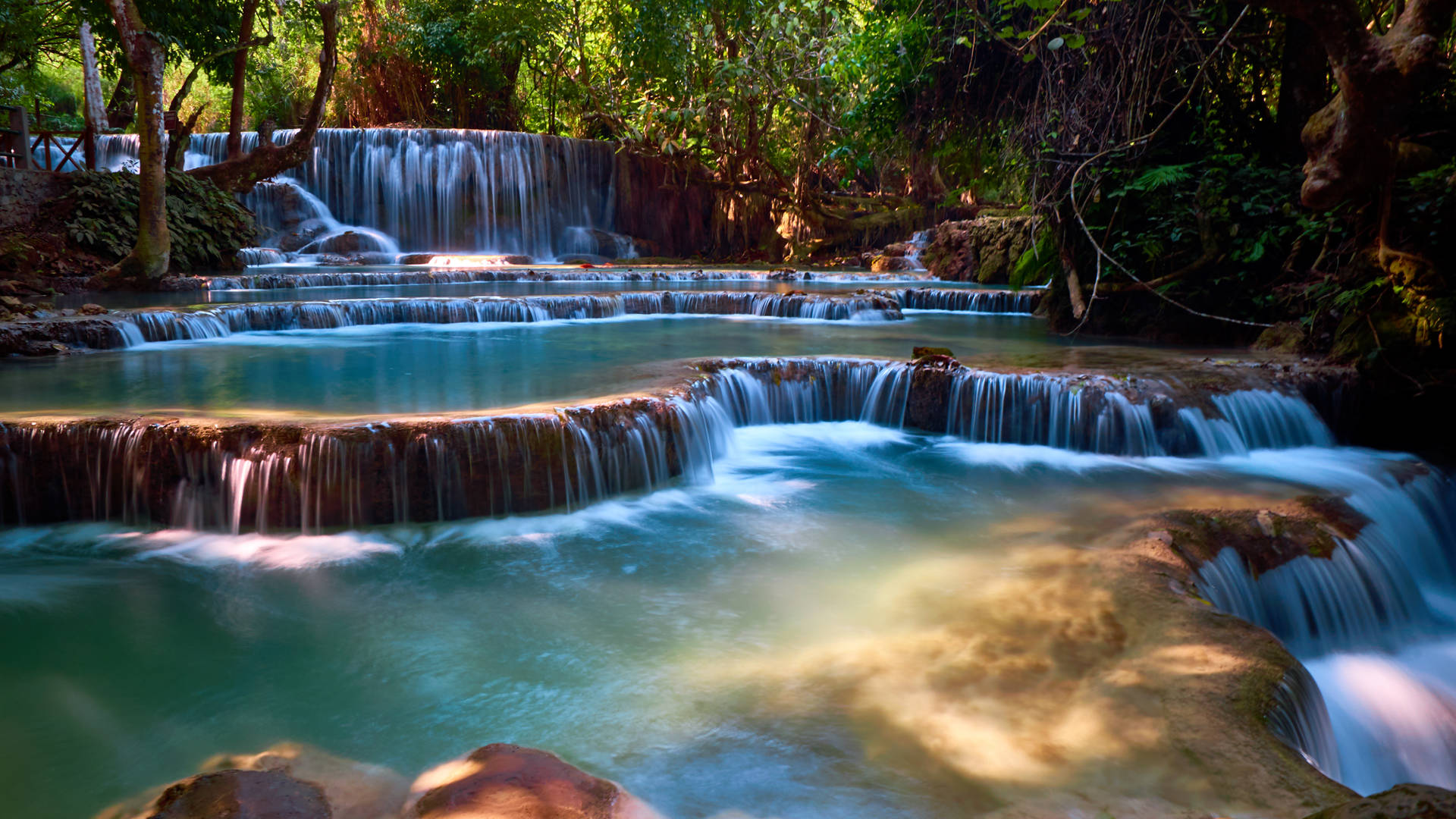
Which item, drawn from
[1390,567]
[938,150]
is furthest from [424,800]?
[938,150]

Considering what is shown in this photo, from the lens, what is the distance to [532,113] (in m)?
26.5

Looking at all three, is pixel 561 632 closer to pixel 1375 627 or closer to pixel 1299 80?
pixel 1375 627

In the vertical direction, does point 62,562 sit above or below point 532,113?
below

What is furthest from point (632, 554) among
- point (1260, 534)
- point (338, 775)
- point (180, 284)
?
point (180, 284)

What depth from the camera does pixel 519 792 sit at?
240 cm

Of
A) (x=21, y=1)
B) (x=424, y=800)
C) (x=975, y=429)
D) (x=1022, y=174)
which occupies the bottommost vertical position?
(x=424, y=800)

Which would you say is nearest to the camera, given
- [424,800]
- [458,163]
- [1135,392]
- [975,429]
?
[424,800]

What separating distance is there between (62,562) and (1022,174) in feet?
31.6

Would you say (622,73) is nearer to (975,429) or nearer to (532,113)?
(532,113)

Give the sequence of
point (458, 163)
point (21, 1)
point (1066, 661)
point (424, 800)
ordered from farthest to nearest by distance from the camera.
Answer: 1. point (458, 163)
2. point (21, 1)
3. point (1066, 661)
4. point (424, 800)

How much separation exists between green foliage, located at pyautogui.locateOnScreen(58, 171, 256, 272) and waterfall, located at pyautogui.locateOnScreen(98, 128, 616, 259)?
3.70m

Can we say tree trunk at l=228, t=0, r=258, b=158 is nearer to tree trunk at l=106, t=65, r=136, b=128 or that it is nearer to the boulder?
tree trunk at l=106, t=65, r=136, b=128

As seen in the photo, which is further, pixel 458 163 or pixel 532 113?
pixel 532 113

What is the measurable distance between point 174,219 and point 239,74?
8.30 ft
